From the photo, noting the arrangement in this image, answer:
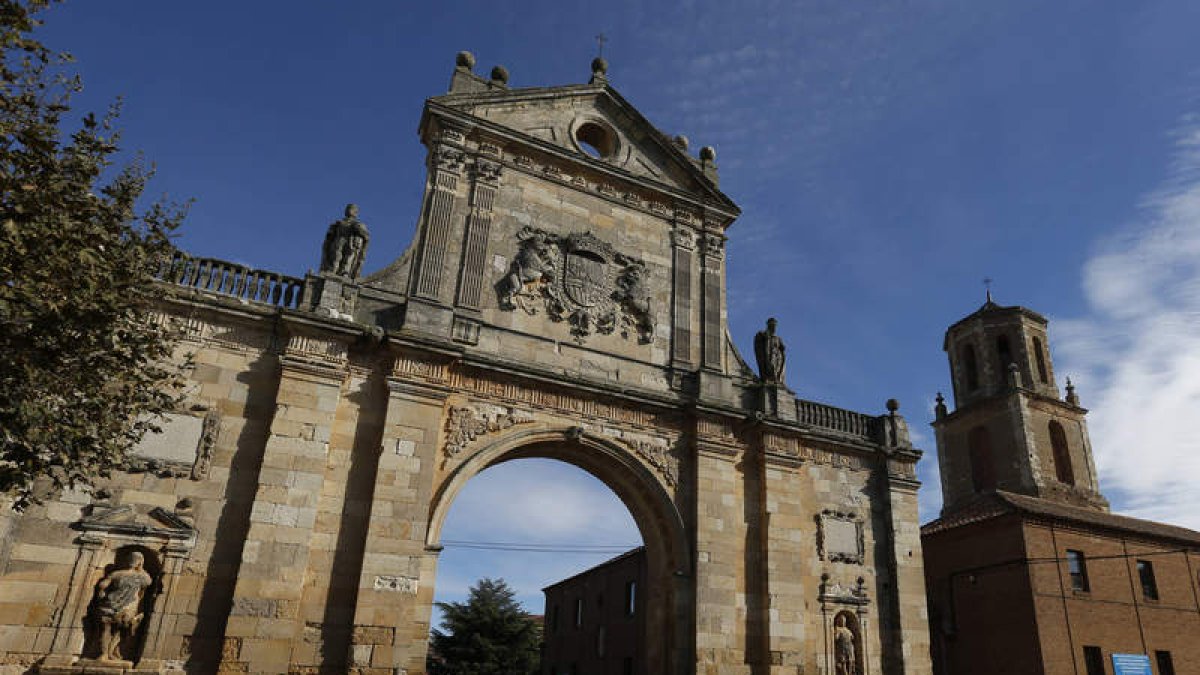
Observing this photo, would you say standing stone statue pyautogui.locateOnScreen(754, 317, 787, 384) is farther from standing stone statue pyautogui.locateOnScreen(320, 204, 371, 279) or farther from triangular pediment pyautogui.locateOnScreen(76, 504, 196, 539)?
triangular pediment pyautogui.locateOnScreen(76, 504, 196, 539)

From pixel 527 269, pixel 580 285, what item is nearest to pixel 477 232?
pixel 527 269

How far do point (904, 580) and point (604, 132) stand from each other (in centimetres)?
1187

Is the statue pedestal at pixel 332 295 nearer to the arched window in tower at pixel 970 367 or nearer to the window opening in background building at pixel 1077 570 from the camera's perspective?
the window opening in background building at pixel 1077 570

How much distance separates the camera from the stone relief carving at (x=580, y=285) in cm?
1534

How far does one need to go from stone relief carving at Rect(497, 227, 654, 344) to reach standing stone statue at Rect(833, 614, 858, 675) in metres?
6.97

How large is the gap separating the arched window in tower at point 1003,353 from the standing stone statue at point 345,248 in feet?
102

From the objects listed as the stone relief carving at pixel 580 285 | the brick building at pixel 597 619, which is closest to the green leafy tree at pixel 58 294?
the stone relief carving at pixel 580 285

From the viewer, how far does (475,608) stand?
101ft

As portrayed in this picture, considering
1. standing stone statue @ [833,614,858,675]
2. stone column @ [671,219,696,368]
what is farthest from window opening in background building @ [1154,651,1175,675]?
stone column @ [671,219,696,368]

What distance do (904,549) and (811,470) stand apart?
265cm

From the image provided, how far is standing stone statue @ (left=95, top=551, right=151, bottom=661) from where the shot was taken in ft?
34.1

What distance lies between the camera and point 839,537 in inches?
643

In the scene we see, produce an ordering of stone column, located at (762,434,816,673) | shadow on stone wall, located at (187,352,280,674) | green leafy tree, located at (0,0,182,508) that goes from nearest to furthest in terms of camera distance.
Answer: green leafy tree, located at (0,0,182,508)
shadow on stone wall, located at (187,352,280,674)
stone column, located at (762,434,816,673)

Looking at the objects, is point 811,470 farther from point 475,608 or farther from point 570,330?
point 475,608
